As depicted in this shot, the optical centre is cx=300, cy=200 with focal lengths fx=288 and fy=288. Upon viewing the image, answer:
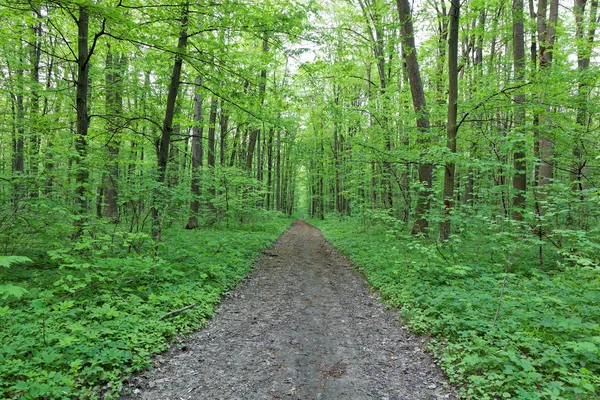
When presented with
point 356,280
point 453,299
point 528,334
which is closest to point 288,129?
point 356,280

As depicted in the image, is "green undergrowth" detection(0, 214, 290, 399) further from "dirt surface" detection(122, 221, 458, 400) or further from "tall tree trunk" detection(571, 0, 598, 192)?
"tall tree trunk" detection(571, 0, 598, 192)

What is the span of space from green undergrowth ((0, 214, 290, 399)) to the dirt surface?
0.33 meters

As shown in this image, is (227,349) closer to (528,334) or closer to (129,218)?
(528,334)

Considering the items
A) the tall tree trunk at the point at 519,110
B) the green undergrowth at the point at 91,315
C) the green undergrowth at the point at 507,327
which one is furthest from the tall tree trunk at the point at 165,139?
the tall tree trunk at the point at 519,110

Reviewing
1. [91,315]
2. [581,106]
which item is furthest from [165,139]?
[581,106]

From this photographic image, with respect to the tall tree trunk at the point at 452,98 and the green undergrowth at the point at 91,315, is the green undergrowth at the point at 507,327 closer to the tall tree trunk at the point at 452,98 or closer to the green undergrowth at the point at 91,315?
the tall tree trunk at the point at 452,98

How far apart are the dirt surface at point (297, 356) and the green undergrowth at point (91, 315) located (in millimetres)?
331

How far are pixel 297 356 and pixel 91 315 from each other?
9.99 ft

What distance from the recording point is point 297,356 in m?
4.08

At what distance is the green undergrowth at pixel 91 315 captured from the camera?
9.84 ft

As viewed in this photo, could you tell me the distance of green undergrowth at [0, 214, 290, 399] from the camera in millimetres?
2998

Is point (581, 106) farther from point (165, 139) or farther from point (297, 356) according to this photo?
point (165, 139)

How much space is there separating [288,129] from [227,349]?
7.13 m

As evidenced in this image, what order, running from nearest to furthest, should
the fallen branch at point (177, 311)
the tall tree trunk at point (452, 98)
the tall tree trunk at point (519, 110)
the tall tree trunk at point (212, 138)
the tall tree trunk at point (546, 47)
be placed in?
the fallen branch at point (177, 311) < the tall tree trunk at point (452, 98) < the tall tree trunk at point (519, 110) < the tall tree trunk at point (546, 47) < the tall tree trunk at point (212, 138)
